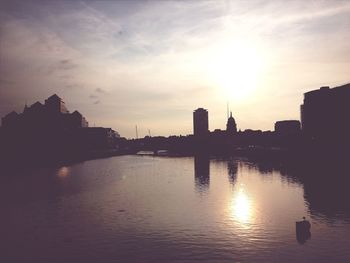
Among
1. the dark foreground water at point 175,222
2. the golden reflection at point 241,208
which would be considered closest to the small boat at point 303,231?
the dark foreground water at point 175,222

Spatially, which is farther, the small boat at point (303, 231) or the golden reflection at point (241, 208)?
the golden reflection at point (241, 208)

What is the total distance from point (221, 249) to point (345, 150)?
131 metres

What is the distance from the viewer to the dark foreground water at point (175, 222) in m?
40.9

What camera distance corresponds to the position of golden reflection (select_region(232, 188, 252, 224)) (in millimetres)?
58338

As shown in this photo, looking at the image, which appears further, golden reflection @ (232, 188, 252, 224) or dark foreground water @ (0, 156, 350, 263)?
golden reflection @ (232, 188, 252, 224)

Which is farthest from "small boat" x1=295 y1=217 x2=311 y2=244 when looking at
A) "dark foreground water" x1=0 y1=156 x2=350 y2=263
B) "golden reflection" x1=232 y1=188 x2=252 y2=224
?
"golden reflection" x1=232 y1=188 x2=252 y2=224

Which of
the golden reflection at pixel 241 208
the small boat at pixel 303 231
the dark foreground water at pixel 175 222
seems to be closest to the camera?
the dark foreground water at pixel 175 222

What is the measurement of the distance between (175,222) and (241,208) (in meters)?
17.8

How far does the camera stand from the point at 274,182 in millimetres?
104312

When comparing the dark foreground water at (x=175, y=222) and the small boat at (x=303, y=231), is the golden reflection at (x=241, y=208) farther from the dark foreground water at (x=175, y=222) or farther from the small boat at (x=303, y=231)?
the small boat at (x=303, y=231)

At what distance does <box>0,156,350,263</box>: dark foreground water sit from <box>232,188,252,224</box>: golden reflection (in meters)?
0.17

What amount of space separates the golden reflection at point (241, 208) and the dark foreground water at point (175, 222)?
170 millimetres

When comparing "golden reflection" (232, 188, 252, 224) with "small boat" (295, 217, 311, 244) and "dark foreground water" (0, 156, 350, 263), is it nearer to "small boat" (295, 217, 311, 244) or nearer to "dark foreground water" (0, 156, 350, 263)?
"dark foreground water" (0, 156, 350, 263)

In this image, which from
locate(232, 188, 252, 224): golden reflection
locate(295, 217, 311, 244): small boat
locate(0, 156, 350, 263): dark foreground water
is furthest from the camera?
locate(232, 188, 252, 224): golden reflection
